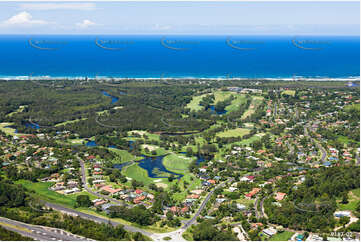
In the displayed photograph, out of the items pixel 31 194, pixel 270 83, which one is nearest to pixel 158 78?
pixel 270 83

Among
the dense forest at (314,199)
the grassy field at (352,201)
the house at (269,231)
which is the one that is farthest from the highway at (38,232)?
the grassy field at (352,201)

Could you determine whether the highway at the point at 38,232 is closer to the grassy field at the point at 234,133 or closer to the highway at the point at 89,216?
the highway at the point at 89,216

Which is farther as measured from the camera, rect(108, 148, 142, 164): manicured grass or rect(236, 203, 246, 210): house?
rect(108, 148, 142, 164): manicured grass

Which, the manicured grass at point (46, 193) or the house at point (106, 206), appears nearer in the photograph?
the house at point (106, 206)

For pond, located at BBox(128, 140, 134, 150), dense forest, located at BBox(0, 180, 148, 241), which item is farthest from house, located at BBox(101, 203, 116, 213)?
pond, located at BBox(128, 140, 134, 150)

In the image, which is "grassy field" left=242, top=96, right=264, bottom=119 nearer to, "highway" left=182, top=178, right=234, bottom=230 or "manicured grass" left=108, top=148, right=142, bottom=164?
"manicured grass" left=108, top=148, right=142, bottom=164

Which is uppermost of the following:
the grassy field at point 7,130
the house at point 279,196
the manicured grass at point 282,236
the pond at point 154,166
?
the house at point 279,196

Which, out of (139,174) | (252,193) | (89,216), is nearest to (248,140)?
(252,193)
